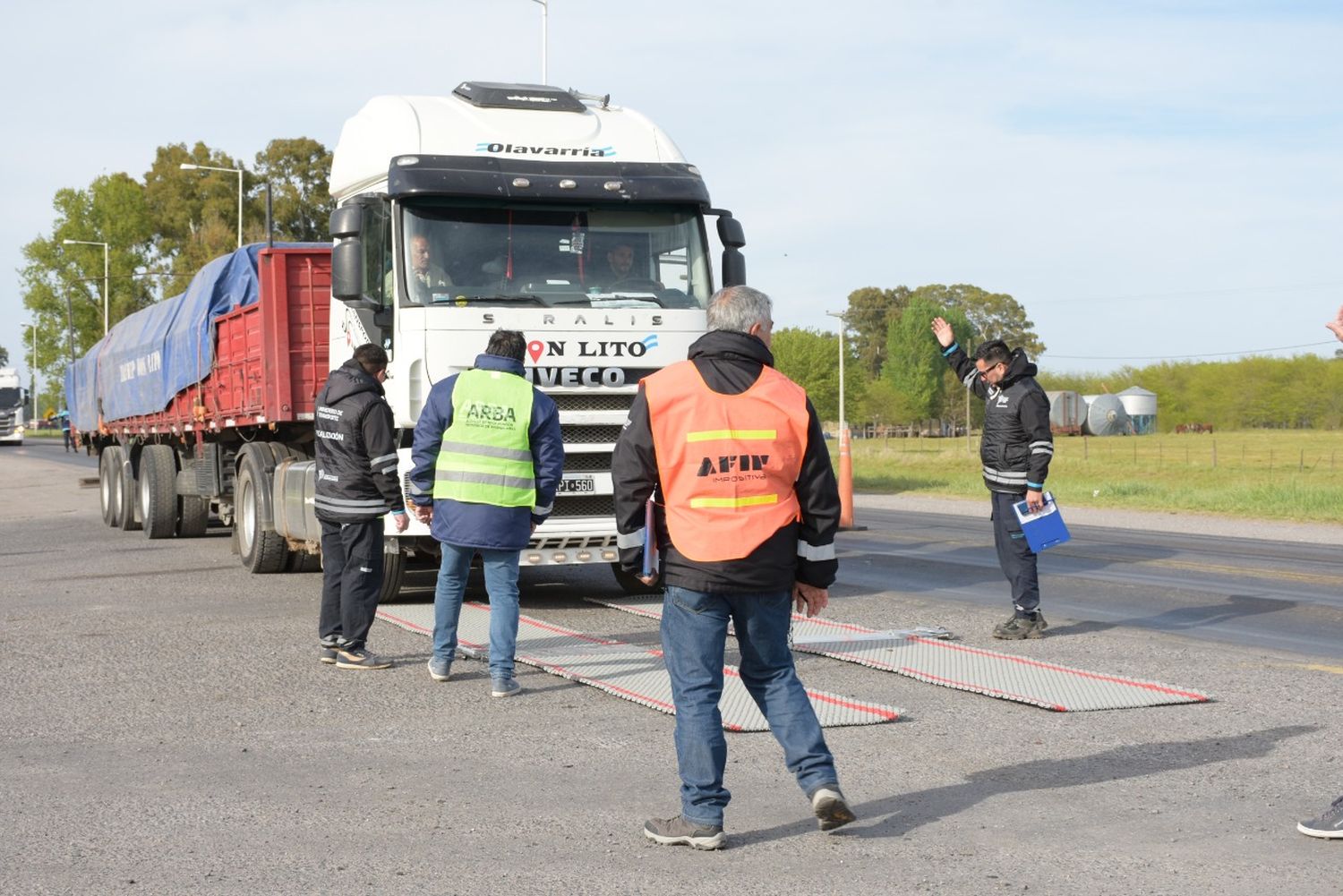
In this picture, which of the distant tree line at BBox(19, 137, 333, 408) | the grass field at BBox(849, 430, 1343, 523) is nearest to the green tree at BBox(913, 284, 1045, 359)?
the grass field at BBox(849, 430, 1343, 523)

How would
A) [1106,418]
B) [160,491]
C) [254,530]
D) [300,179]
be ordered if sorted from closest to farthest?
[254,530] < [160,491] < [300,179] < [1106,418]

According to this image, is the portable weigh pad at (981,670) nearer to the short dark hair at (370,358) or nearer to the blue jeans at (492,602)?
the blue jeans at (492,602)

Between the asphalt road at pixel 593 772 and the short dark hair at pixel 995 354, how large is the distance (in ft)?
6.09

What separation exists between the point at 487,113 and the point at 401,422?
2719mm

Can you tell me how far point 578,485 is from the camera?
1095cm

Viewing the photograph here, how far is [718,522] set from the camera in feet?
16.9

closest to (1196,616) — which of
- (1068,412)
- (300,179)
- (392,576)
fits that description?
(392,576)

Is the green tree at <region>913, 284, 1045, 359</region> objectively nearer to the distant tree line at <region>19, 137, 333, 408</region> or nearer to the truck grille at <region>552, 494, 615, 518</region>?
the distant tree line at <region>19, 137, 333, 408</region>

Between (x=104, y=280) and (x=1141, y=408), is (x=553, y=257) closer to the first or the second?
(x=104, y=280)

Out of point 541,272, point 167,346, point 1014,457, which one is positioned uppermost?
point 541,272

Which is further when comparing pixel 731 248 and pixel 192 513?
pixel 192 513

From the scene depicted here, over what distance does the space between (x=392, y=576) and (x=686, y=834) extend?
22.9ft

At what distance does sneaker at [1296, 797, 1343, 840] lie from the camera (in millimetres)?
5035

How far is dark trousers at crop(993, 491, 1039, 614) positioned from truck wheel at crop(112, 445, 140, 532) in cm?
1355
